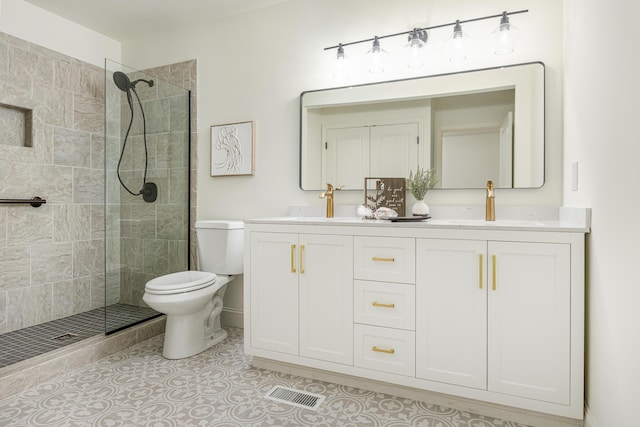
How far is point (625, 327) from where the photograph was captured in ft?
3.59

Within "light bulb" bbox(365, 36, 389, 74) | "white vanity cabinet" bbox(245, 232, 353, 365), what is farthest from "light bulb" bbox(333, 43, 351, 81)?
"white vanity cabinet" bbox(245, 232, 353, 365)

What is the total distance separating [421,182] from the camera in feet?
7.27

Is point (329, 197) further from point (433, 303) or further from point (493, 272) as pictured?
point (493, 272)

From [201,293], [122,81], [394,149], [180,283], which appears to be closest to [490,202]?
[394,149]

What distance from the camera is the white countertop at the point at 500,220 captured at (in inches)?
62.4

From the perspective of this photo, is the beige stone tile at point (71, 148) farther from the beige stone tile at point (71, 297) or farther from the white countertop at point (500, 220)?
the white countertop at point (500, 220)

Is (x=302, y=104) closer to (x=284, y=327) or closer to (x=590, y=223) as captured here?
(x=284, y=327)

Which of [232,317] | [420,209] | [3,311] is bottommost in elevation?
[232,317]

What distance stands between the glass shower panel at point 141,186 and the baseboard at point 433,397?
1.18 m

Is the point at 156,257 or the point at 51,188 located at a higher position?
the point at 51,188

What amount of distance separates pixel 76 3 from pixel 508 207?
3.32 m

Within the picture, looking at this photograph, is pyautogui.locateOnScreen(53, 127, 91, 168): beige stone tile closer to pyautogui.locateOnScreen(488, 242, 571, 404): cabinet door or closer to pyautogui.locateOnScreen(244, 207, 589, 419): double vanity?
pyautogui.locateOnScreen(244, 207, 589, 419): double vanity

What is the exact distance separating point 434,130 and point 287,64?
1193 mm

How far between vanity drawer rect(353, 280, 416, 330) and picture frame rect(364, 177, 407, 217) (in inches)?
22.9
